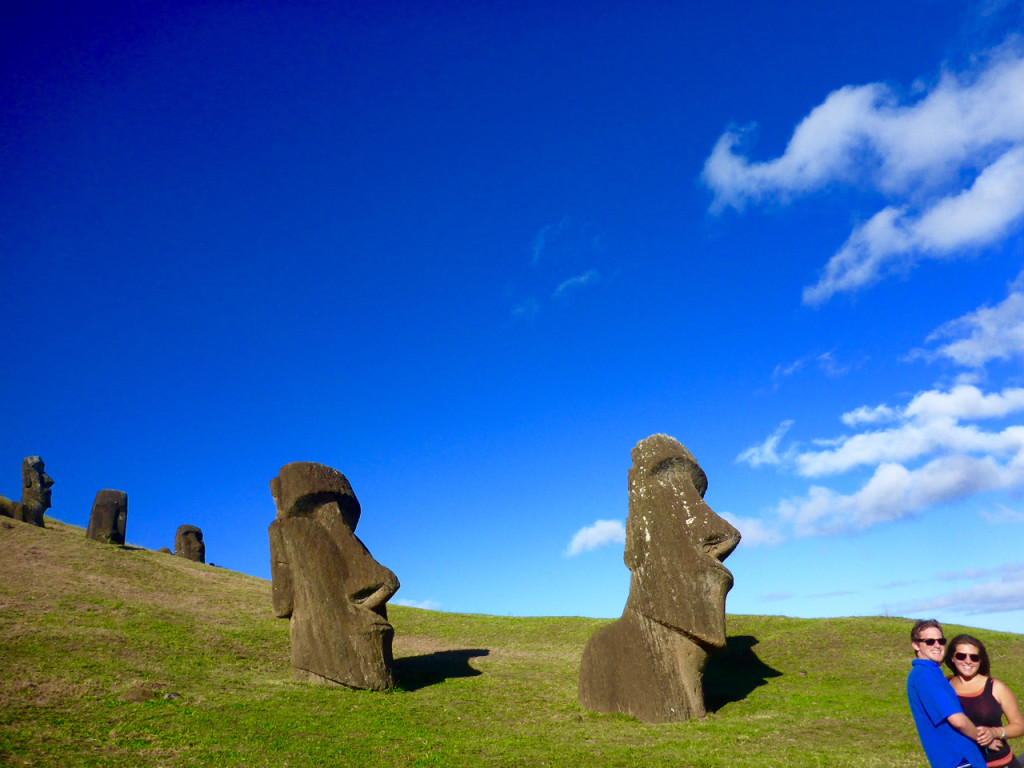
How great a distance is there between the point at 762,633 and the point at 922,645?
18.0 m

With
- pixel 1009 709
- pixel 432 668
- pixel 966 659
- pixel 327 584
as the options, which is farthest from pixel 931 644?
pixel 432 668

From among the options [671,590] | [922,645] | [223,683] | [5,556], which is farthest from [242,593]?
[922,645]

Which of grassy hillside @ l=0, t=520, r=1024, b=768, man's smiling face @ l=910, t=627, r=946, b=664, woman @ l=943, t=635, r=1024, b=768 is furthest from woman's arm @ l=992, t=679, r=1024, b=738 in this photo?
grassy hillside @ l=0, t=520, r=1024, b=768

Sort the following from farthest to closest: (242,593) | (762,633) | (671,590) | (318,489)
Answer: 1. (242,593)
2. (762,633)
3. (318,489)
4. (671,590)

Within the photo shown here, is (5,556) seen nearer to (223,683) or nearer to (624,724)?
(223,683)

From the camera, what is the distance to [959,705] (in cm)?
653

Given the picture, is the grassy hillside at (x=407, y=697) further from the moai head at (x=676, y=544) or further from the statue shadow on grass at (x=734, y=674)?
the moai head at (x=676, y=544)

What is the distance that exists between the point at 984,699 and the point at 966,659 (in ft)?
1.25

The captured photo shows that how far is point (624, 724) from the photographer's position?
15.4 meters

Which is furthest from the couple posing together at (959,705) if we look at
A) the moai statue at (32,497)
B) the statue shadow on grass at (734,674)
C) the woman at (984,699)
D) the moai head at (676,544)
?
the moai statue at (32,497)

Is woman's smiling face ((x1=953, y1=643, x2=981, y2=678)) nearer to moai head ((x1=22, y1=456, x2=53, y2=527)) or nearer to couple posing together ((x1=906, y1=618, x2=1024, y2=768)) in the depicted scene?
couple posing together ((x1=906, y1=618, x2=1024, y2=768))

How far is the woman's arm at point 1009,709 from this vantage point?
6.89 metres

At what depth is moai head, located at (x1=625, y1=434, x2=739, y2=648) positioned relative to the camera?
51.6 ft

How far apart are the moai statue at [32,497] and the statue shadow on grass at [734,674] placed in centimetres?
3537
